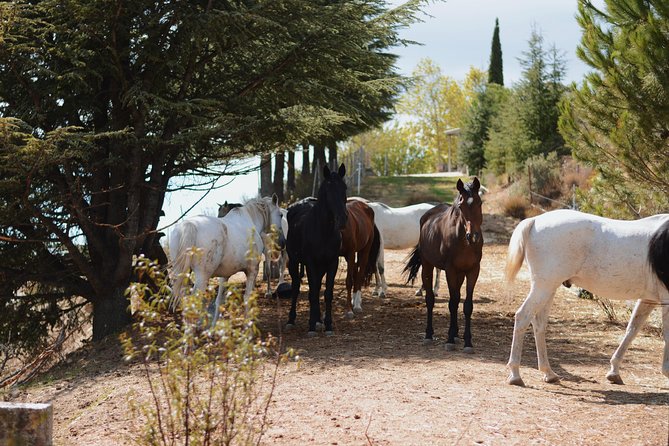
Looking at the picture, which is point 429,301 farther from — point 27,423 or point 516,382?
point 27,423

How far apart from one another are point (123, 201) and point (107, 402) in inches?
182

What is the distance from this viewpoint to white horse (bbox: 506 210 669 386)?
22.2ft

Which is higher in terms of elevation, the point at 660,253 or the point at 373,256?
the point at 660,253

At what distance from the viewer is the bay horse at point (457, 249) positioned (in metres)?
8.02

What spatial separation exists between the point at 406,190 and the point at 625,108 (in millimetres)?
25364

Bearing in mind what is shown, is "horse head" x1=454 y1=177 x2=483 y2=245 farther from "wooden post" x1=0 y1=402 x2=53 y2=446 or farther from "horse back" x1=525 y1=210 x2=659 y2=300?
"wooden post" x1=0 y1=402 x2=53 y2=446

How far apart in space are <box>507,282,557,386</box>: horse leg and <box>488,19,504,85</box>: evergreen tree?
152 feet

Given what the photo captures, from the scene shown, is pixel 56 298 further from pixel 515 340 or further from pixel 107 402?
pixel 515 340

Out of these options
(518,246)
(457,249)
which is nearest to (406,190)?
(457,249)

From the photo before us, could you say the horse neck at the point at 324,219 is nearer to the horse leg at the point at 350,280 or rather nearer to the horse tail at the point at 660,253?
the horse leg at the point at 350,280

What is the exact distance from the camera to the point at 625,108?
1002 cm

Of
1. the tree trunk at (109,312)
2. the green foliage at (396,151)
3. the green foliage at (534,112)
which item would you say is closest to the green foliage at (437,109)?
the green foliage at (396,151)

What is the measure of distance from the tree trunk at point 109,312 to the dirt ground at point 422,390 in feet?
1.63

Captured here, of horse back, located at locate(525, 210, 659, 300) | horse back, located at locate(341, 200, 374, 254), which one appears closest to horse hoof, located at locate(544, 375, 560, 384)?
horse back, located at locate(525, 210, 659, 300)
